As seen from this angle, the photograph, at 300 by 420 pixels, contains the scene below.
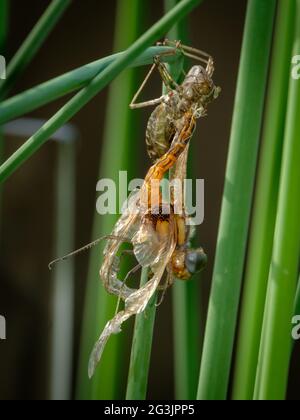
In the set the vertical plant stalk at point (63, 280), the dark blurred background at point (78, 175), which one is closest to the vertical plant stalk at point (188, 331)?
the vertical plant stalk at point (63, 280)

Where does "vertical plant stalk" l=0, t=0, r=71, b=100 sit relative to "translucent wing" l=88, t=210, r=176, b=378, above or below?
above

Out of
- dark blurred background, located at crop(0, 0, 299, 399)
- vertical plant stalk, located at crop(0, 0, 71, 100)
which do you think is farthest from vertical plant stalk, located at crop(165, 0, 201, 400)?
dark blurred background, located at crop(0, 0, 299, 399)

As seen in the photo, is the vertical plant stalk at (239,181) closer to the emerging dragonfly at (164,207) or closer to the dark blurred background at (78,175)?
the emerging dragonfly at (164,207)

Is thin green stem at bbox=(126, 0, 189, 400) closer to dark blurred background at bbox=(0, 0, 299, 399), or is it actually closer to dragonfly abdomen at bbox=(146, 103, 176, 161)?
dragonfly abdomen at bbox=(146, 103, 176, 161)

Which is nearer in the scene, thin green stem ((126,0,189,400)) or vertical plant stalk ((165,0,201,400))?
thin green stem ((126,0,189,400))

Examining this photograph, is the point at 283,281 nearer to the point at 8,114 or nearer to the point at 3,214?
the point at 8,114
